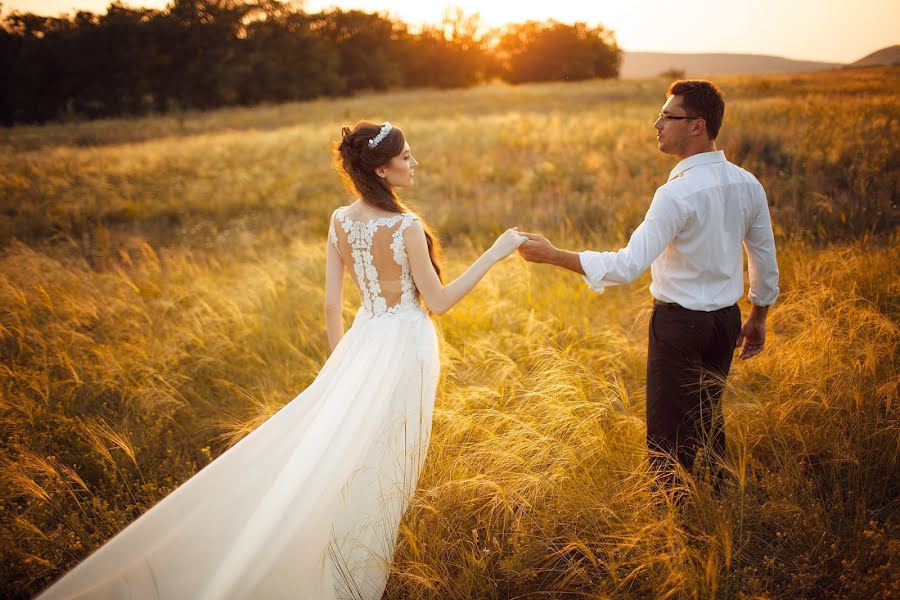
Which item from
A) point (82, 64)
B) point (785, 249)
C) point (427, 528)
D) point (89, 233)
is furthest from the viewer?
point (82, 64)

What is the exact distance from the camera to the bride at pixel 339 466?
90.8 inches

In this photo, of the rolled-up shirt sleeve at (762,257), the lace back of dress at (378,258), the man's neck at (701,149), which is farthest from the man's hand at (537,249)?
the rolled-up shirt sleeve at (762,257)

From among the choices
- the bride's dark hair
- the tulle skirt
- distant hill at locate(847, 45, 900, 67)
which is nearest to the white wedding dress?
the tulle skirt

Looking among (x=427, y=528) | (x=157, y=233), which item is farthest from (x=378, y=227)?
(x=157, y=233)

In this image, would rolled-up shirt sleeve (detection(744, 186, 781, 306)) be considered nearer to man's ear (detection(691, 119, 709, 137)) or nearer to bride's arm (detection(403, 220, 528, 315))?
man's ear (detection(691, 119, 709, 137))

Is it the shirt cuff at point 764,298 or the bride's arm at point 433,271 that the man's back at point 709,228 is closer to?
the shirt cuff at point 764,298

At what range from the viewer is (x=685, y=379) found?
2689 millimetres

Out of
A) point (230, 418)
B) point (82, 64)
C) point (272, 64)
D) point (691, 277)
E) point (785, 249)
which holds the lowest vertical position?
point (230, 418)

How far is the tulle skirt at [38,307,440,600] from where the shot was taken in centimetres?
229

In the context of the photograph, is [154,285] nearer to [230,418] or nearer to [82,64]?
[230,418]

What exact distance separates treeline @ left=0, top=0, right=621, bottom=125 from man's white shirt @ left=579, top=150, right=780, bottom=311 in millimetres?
16732

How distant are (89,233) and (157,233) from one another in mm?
1281

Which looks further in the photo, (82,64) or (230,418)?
(82,64)

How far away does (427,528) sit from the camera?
250 cm
